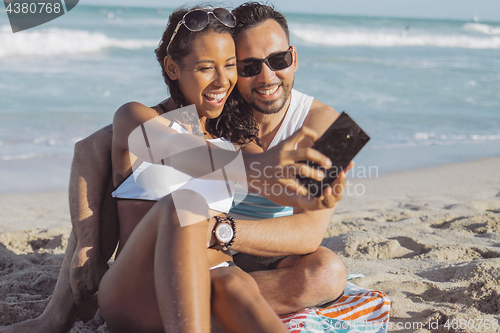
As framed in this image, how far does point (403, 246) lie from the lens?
3.61 metres

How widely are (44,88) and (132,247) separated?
7.98 meters

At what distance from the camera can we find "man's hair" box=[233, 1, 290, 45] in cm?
274

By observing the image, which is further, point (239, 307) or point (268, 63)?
point (268, 63)

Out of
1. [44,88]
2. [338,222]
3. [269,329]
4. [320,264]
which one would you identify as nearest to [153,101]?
[44,88]

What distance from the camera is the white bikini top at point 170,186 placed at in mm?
2137

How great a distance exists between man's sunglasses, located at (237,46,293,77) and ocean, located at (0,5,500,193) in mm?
3042

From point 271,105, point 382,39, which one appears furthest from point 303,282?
point 382,39

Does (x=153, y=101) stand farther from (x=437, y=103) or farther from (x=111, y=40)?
(x=111, y=40)

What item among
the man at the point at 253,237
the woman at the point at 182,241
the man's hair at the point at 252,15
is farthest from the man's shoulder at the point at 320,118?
the man's hair at the point at 252,15

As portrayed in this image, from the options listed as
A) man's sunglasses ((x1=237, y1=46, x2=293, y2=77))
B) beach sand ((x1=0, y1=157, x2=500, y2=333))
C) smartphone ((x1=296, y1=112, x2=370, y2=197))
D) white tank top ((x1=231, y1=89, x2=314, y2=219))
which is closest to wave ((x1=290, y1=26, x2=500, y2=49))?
beach sand ((x1=0, y1=157, x2=500, y2=333))

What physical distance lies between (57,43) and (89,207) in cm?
1330

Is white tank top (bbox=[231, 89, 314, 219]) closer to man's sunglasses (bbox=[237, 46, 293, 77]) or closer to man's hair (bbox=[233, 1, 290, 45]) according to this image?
man's sunglasses (bbox=[237, 46, 293, 77])

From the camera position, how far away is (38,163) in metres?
5.46

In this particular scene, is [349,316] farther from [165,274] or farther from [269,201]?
[165,274]
